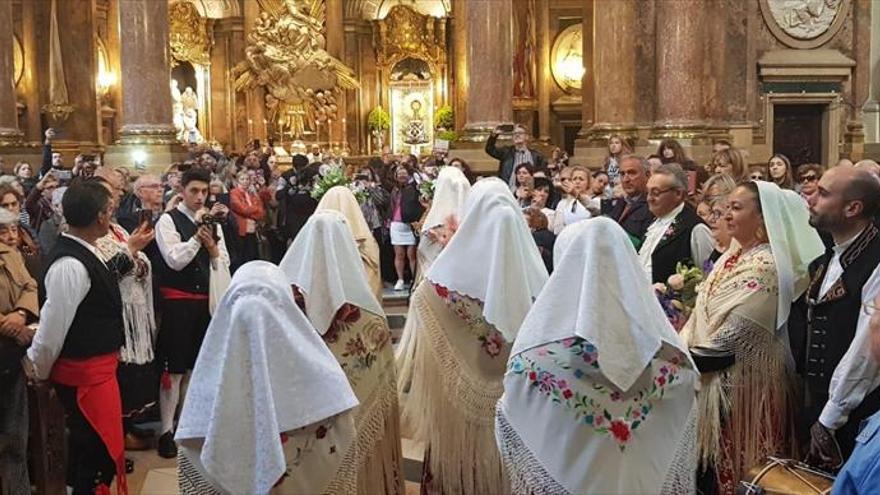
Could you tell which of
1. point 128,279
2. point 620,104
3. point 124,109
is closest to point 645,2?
point 620,104

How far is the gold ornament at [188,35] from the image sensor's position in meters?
25.7

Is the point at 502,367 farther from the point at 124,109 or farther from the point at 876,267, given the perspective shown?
the point at 124,109

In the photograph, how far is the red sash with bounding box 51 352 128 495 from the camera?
15.3 ft

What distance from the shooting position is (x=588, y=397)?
316cm

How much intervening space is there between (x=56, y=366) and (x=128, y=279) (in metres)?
1.18

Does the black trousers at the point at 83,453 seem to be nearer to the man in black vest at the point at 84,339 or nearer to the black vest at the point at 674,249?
the man in black vest at the point at 84,339

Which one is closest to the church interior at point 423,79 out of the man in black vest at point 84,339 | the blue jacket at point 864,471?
the man in black vest at point 84,339

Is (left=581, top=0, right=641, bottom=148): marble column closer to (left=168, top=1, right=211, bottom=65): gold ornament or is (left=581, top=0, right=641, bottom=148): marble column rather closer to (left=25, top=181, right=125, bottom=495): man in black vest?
(left=25, top=181, right=125, bottom=495): man in black vest

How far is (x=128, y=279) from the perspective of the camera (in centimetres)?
578

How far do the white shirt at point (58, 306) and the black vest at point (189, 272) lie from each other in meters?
1.86

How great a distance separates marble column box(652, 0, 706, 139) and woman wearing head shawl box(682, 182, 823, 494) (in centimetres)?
1062

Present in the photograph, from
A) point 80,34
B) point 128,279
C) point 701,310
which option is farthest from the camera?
point 80,34

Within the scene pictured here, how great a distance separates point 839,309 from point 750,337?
0.44 metres

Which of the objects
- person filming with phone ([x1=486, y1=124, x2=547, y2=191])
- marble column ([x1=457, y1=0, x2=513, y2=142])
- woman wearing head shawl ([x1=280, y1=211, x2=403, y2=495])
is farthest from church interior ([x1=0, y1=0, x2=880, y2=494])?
person filming with phone ([x1=486, y1=124, x2=547, y2=191])
